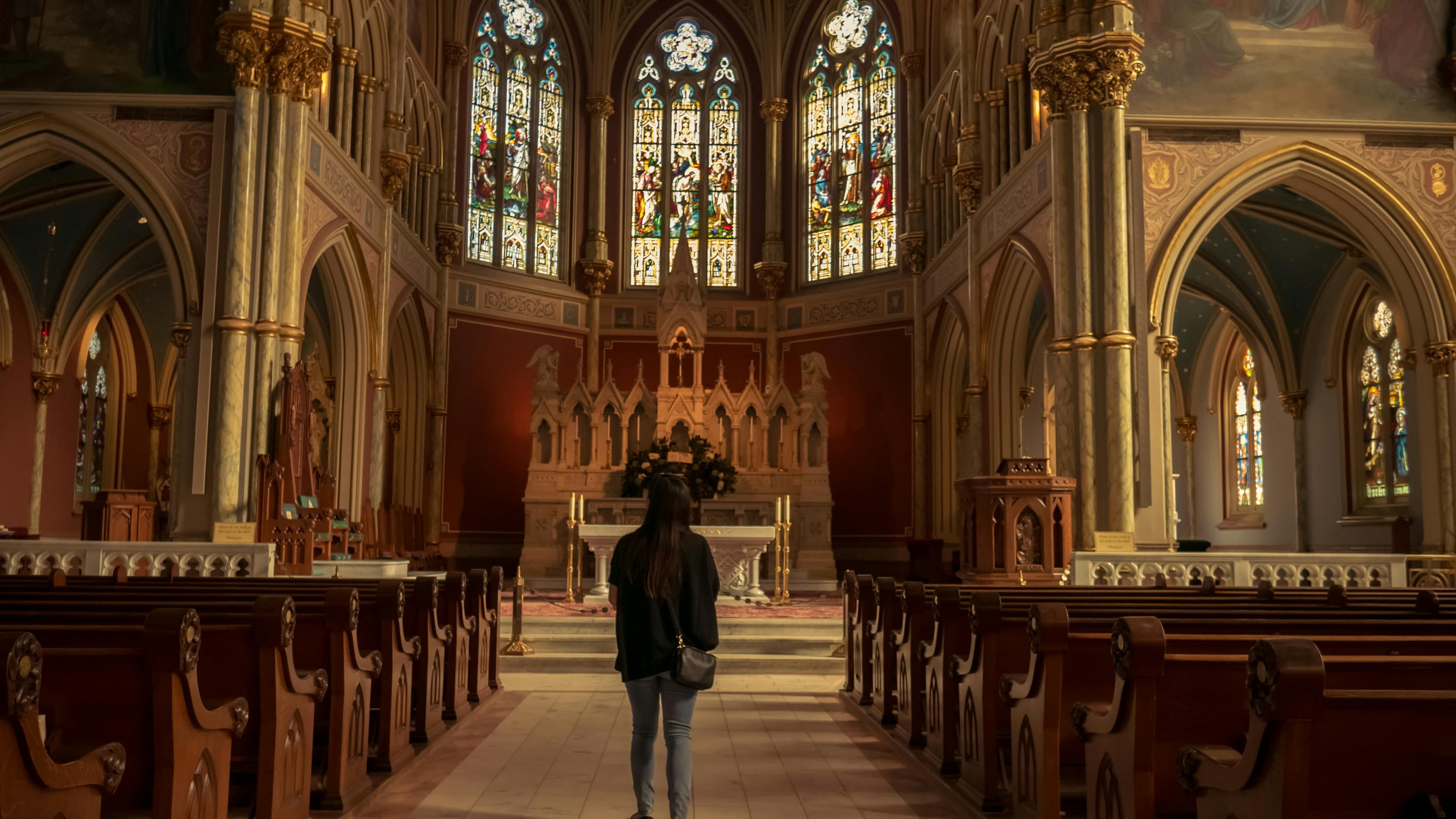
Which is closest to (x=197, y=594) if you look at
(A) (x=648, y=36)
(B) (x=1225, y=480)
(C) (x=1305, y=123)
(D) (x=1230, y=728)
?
(D) (x=1230, y=728)

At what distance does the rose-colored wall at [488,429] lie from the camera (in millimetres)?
24141

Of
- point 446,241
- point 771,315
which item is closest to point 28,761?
point 446,241

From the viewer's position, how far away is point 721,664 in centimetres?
1182

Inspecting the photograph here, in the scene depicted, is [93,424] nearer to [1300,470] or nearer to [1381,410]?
[1300,470]

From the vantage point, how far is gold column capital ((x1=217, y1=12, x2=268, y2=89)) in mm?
14242

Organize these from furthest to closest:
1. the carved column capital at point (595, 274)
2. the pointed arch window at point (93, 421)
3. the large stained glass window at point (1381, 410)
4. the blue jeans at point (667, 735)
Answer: the carved column capital at point (595, 274) < the pointed arch window at point (93, 421) < the large stained glass window at point (1381, 410) < the blue jeans at point (667, 735)

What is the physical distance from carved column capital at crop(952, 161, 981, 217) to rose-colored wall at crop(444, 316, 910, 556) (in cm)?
491

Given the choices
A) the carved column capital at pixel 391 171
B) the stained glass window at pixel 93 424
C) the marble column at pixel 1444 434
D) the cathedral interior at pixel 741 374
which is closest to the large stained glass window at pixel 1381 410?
the cathedral interior at pixel 741 374

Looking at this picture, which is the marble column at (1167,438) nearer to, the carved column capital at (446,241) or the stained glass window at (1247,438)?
the stained glass window at (1247,438)

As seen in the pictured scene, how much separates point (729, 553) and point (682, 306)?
8.41 m

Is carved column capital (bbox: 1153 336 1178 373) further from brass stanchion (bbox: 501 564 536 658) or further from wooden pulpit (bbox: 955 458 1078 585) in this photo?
brass stanchion (bbox: 501 564 536 658)

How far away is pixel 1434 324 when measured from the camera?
15.1 meters

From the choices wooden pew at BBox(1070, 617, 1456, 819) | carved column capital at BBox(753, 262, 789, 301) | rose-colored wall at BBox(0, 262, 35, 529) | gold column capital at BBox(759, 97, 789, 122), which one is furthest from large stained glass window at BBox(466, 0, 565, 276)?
wooden pew at BBox(1070, 617, 1456, 819)

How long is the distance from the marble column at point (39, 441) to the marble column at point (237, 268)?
23.2 feet
